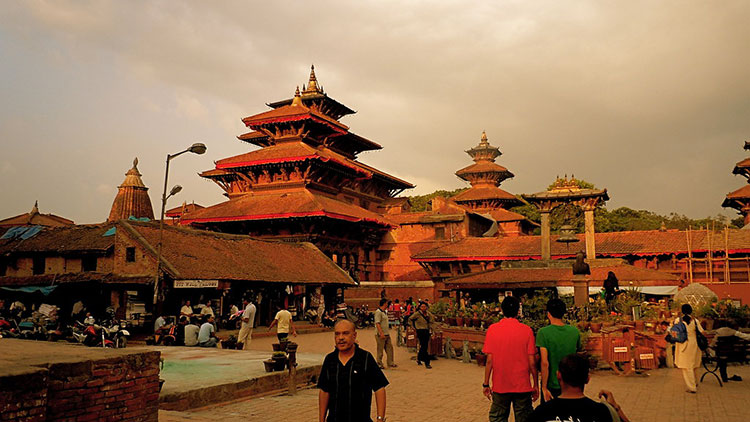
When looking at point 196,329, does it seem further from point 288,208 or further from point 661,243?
point 661,243

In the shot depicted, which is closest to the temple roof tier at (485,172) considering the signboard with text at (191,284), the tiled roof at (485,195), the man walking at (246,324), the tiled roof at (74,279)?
the tiled roof at (485,195)

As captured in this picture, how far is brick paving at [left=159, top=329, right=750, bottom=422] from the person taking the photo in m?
9.14

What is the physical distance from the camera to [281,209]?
37.2 m

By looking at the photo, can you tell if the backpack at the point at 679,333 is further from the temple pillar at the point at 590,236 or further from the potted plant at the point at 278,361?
the temple pillar at the point at 590,236

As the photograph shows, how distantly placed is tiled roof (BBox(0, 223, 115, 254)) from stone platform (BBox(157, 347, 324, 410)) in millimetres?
8672

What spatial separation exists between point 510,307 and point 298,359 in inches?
331

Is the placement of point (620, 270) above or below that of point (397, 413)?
above

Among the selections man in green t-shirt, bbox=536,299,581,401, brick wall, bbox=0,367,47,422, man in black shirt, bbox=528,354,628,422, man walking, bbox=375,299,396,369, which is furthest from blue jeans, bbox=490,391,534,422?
man walking, bbox=375,299,396,369

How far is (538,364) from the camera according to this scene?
6367mm

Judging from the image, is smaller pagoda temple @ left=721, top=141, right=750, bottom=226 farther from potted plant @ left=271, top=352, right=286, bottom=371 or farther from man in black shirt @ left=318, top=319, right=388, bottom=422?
man in black shirt @ left=318, top=319, right=388, bottom=422

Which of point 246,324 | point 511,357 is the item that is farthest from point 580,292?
point 511,357

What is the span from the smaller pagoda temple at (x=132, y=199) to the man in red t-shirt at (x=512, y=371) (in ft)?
165

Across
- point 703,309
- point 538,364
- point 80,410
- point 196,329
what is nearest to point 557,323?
point 538,364

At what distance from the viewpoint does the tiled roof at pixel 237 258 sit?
2223 cm
